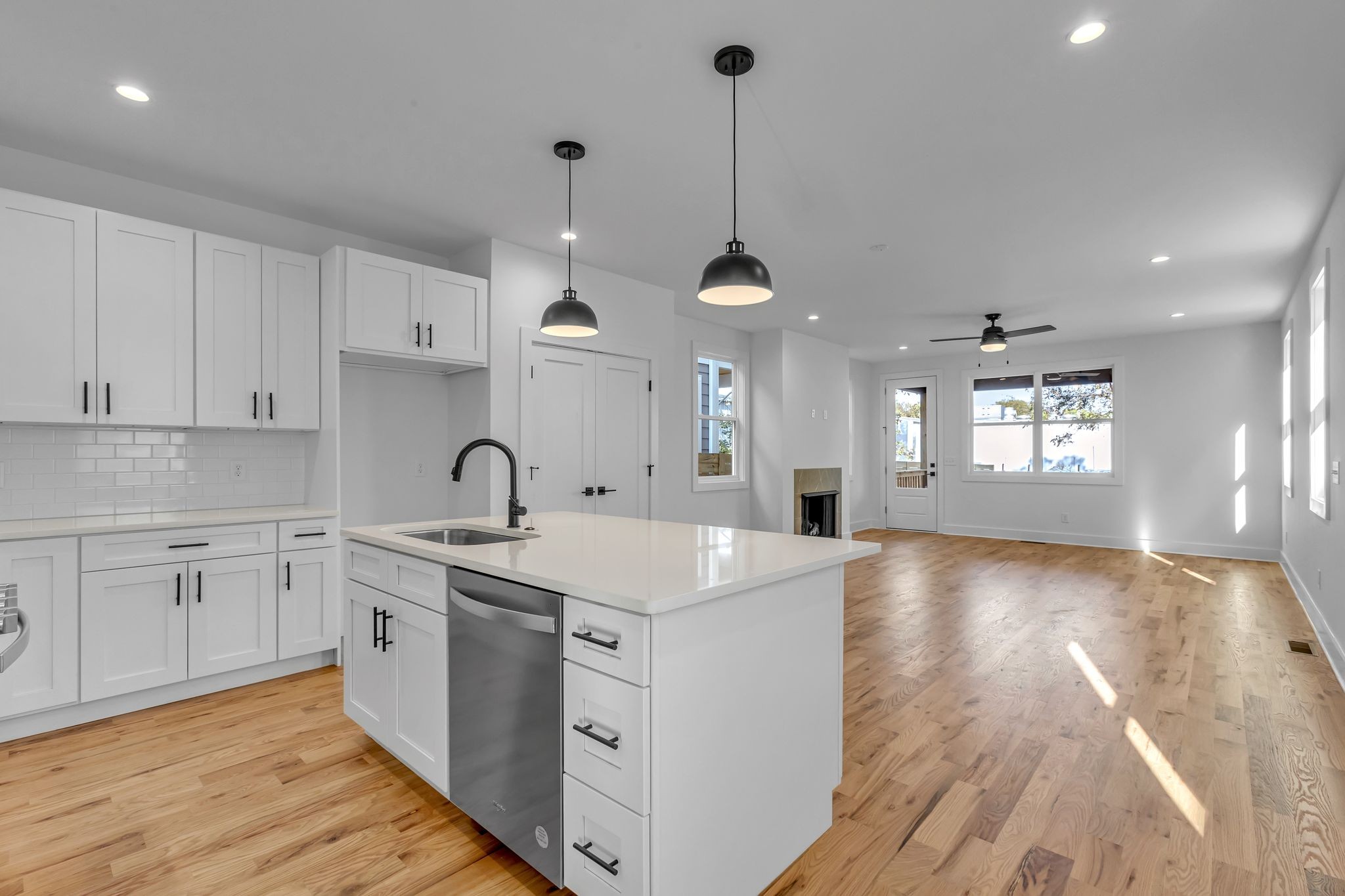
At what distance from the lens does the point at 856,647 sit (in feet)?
12.6

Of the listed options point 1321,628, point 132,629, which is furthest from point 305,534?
point 1321,628

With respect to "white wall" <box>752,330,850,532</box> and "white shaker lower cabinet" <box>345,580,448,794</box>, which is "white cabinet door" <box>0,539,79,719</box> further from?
"white wall" <box>752,330,850,532</box>

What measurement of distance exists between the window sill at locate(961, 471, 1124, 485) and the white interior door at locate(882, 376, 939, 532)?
22.0 inches

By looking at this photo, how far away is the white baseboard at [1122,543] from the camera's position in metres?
6.89

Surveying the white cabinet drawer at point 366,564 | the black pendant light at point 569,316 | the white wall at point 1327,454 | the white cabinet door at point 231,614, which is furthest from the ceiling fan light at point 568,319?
the white wall at point 1327,454

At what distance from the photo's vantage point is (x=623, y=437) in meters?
5.00

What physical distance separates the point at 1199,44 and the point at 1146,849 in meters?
2.67

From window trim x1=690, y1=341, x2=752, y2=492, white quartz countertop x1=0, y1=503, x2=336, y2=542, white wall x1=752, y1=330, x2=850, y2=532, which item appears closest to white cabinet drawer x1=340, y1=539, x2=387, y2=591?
white quartz countertop x1=0, y1=503, x2=336, y2=542

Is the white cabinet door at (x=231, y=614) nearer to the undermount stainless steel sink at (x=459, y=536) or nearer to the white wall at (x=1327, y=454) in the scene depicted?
the undermount stainless steel sink at (x=459, y=536)

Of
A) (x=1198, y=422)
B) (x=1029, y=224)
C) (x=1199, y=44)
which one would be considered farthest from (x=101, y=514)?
(x=1198, y=422)

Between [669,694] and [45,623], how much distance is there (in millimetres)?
2992

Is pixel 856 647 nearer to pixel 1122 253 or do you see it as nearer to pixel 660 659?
pixel 660 659

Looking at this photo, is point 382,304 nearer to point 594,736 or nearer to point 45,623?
point 45,623

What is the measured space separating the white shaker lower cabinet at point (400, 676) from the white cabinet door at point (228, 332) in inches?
60.9
